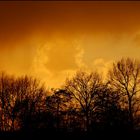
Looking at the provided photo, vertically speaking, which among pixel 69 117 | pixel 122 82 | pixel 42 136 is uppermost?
pixel 122 82

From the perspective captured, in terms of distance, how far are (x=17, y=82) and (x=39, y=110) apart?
307 inches

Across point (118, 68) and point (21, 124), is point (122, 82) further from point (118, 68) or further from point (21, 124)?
point (21, 124)

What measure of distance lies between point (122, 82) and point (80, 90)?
11.1 meters

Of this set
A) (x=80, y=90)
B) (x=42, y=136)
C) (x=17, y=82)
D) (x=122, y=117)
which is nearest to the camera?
(x=42, y=136)

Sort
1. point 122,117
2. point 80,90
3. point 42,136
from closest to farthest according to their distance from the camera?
point 42,136
point 122,117
point 80,90

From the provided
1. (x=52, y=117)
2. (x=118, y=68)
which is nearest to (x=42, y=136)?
(x=52, y=117)

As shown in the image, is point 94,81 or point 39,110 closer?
point 39,110

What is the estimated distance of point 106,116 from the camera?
4372 centimetres

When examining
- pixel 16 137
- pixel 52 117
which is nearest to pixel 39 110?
pixel 52 117

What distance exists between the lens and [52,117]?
52188 millimetres

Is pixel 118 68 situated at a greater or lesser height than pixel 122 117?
greater

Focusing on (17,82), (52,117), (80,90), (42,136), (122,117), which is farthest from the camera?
(80,90)

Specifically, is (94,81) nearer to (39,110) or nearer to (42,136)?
(39,110)

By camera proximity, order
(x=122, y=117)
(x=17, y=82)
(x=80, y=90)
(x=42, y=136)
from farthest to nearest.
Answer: (x=80, y=90), (x=17, y=82), (x=122, y=117), (x=42, y=136)
